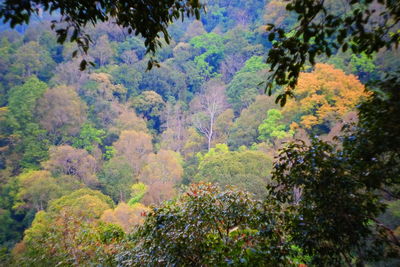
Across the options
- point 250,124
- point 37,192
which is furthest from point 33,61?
point 250,124

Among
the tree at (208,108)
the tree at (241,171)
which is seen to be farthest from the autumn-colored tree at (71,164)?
the tree at (208,108)

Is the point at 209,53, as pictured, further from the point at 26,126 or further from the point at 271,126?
the point at 26,126

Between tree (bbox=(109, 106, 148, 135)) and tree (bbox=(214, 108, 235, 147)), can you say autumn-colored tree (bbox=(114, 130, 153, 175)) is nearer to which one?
tree (bbox=(109, 106, 148, 135))

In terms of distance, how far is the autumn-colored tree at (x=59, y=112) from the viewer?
1977cm

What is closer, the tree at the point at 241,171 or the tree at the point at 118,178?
the tree at the point at 241,171

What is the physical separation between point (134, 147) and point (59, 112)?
6117mm

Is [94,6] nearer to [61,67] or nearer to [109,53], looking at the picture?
[61,67]

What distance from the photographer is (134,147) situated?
63.3 ft

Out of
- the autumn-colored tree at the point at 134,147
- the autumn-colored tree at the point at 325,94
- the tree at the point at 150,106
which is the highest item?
the tree at the point at 150,106

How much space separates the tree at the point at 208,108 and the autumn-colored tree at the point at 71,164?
28.1 feet

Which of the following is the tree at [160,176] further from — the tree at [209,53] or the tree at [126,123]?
the tree at [209,53]

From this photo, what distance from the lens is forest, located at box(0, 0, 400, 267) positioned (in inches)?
61.6

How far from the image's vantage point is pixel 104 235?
19.4 ft

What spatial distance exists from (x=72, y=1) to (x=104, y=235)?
18.0 ft
